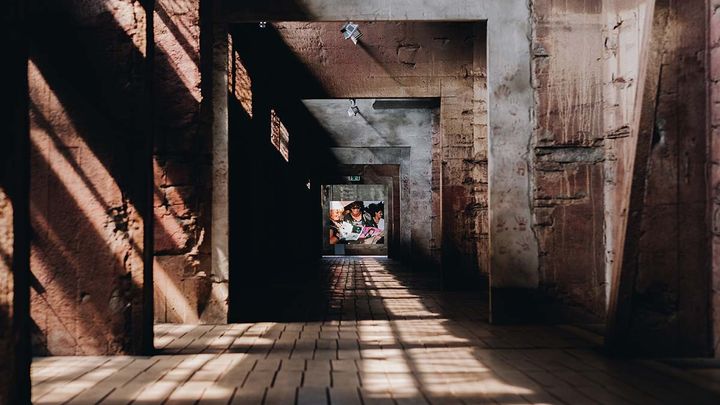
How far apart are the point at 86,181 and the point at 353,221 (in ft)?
85.4

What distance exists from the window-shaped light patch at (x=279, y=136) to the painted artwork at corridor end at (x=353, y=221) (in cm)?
1536

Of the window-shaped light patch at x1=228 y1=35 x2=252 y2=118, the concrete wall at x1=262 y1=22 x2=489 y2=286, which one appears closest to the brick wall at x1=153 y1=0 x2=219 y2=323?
the window-shaped light patch at x1=228 y1=35 x2=252 y2=118

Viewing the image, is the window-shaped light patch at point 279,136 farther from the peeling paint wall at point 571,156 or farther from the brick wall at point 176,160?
the peeling paint wall at point 571,156

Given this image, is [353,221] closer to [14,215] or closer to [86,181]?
[86,181]

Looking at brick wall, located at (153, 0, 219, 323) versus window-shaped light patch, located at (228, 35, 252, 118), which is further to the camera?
window-shaped light patch, located at (228, 35, 252, 118)

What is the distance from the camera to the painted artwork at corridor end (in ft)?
98.5

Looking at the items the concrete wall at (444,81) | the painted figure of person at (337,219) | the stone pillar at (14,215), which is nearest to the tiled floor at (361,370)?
the stone pillar at (14,215)

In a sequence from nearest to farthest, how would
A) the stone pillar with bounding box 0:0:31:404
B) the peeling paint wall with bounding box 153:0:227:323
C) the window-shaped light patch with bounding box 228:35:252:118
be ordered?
the stone pillar with bounding box 0:0:31:404
the peeling paint wall with bounding box 153:0:227:323
the window-shaped light patch with bounding box 228:35:252:118

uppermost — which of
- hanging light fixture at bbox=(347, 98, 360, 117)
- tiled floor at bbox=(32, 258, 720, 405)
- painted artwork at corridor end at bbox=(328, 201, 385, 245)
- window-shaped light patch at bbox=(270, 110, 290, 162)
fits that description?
hanging light fixture at bbox=(347, 98, 360, 117)

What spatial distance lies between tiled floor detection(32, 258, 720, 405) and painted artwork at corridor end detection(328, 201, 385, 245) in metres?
24.2

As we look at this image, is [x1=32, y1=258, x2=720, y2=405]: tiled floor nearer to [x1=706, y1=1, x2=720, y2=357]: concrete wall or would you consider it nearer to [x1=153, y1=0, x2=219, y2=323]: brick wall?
[x1=153, y1=0, x2=219, y2=323]: brick wall

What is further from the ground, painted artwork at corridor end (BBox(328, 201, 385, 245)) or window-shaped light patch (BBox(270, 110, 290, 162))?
window-shaped light patch (BBox(270, 110, 290, 162))

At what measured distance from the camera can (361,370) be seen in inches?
148

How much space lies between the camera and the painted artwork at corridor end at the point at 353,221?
30031 millimetres
